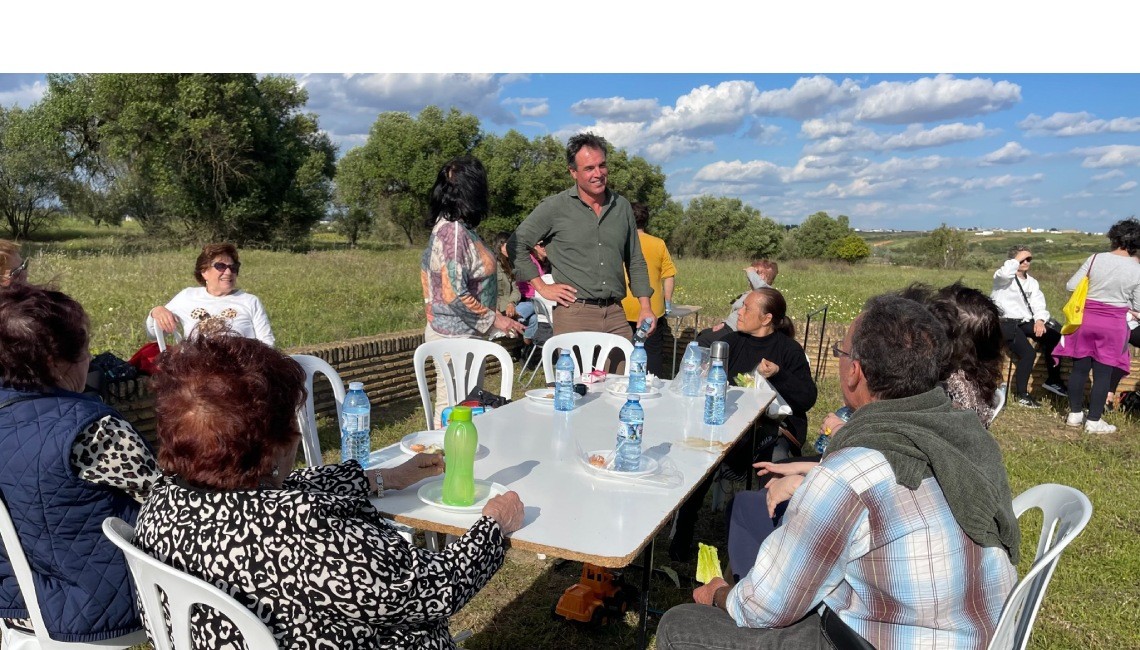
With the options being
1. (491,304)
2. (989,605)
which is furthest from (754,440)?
(989,605)

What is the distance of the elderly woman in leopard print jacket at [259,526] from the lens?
1307mm

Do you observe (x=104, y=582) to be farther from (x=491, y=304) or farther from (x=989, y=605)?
(x=491, y=304)

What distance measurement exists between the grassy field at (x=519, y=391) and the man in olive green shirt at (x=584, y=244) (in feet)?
4.53

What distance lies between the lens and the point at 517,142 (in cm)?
3572

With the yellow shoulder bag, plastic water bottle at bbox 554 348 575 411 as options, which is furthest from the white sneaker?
plastic water bottle at bbox 554 348 575 411

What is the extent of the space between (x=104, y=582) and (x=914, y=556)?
1.92 metres

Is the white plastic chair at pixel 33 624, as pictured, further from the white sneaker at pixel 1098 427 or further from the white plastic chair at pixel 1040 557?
the white sneaker at pixel 1098 427

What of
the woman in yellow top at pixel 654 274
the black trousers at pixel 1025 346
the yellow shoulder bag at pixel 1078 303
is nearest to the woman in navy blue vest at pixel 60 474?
the woman in yellow top at pixel 654 274

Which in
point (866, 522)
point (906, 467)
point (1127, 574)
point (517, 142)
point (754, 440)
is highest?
point (517, 142)

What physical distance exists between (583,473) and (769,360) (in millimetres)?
2038

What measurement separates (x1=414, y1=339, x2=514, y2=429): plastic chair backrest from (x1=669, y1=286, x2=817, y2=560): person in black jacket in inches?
47.1

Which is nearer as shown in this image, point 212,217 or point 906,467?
point 906,467

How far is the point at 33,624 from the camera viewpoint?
70.9 inches

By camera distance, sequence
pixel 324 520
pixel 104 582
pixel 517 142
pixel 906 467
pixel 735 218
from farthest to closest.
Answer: pixel 735 218 → pixel 517 142 → pixel 104 582 → pixel 906 467 → pixel 324 520
